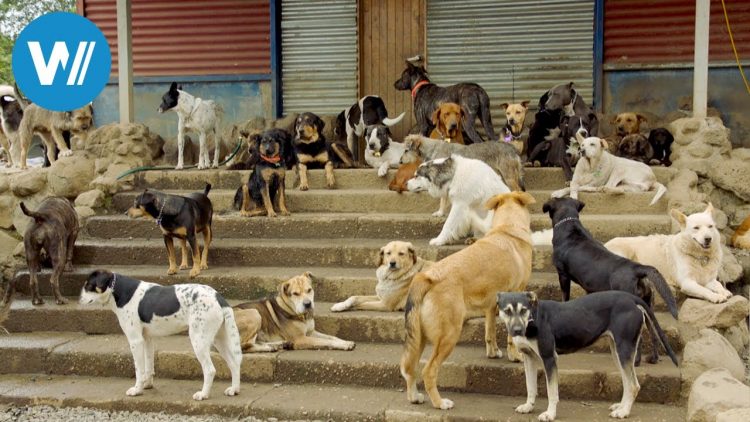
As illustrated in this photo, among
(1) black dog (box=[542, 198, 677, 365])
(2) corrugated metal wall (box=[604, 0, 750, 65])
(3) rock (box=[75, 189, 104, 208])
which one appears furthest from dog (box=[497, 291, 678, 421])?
(2) corrugated metal wall (box=[604, 0, 750, 65])

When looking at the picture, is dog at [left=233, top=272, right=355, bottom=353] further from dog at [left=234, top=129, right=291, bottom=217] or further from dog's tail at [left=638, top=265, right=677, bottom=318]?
dog's tail at [left=638, top=265, right=677, bottom=318]

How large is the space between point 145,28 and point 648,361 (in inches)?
376

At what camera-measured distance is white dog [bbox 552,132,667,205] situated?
835cm

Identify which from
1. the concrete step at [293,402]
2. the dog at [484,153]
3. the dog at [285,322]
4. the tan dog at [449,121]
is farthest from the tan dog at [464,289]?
the tan dog at [449,121]

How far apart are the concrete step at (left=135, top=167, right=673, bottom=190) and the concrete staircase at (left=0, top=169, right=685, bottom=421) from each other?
0.02 meters

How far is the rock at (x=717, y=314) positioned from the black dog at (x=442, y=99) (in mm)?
4270

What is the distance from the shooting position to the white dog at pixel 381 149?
9539 mm

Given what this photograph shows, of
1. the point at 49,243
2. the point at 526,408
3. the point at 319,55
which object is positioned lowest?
the point at 526,408

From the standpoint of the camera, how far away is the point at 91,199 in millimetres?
9297

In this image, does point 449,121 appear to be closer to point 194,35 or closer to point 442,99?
point 442,99

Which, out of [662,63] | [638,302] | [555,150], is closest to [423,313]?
[638,302]

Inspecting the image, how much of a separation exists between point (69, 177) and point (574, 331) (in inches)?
275

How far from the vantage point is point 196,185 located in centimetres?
970

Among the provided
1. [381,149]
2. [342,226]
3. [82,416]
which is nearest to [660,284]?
[342,226]
